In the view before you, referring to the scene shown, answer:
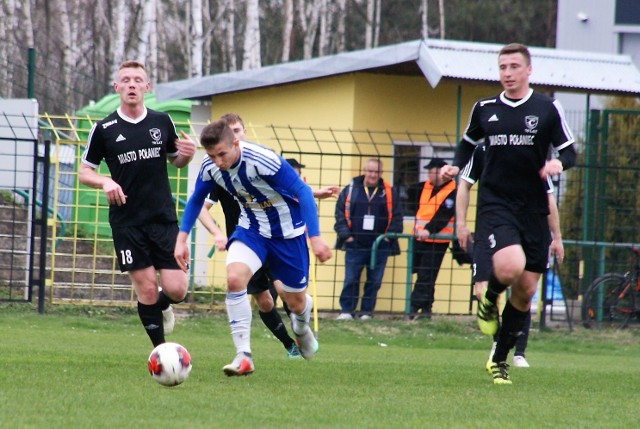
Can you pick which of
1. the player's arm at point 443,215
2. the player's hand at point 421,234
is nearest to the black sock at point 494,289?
the player's hand at point 421,234

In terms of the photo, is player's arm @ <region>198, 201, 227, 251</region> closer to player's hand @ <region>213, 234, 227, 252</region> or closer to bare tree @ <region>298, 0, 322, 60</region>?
player's hand @ <region>213, 234, 227, 252</region>

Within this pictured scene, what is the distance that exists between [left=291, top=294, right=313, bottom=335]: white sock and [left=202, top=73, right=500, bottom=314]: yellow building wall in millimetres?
7530

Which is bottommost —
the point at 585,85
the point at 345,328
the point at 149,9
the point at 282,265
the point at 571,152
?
the point at 345,328

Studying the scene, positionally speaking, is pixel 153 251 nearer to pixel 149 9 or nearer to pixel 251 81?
pixel 251 81

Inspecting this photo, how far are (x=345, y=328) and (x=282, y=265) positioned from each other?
6.56 m

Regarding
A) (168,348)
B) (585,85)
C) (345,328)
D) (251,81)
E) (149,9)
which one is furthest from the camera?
(149,9)

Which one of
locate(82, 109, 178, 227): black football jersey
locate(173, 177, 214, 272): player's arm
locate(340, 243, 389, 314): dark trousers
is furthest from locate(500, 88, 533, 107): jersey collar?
locate(340, 243, 389, 314): dark trousers

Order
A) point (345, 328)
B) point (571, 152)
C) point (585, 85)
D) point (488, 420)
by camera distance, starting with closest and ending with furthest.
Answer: point (488, 420), point (571, 152), point (345, 328), point (585, 85)

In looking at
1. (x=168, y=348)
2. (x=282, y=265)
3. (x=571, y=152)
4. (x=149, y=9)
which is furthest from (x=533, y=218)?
(x=149, y=9)

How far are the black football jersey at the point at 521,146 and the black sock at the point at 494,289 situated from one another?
0.52 metres

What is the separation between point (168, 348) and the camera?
24.6 feet

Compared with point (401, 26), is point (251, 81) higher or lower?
lower

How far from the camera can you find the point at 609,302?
54.6 ft

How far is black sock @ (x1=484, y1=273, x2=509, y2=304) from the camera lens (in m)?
8.31
